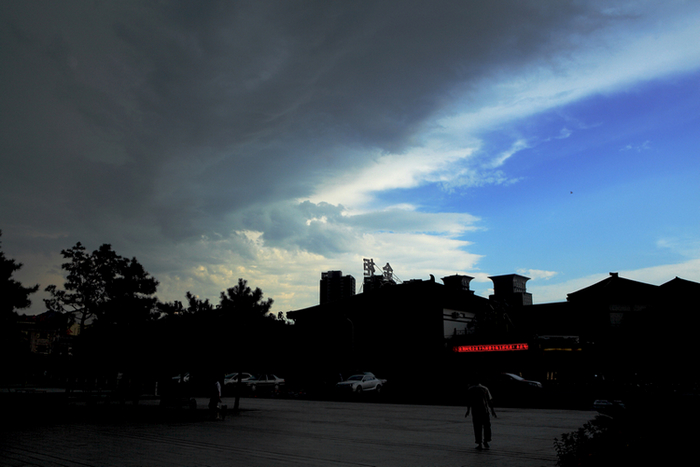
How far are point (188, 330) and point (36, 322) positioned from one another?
93.5 metres

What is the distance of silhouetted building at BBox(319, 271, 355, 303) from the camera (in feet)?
285

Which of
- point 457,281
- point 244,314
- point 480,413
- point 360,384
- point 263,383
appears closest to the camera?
point 480,413

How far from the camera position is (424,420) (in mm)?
19031

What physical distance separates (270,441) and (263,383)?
32.6 metres

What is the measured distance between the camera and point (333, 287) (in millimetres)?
87188

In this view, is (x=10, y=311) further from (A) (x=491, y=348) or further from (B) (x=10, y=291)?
(A) (x=491, y=348)

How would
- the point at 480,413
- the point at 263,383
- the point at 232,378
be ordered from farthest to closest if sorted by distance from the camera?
the point at 263,383
the point at 232,378
the point at 480,413

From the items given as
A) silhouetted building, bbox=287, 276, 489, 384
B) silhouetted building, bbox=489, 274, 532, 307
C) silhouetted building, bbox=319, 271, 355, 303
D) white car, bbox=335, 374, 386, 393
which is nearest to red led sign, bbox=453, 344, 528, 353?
silhouetted building, bbox=287, 276, 489, 384

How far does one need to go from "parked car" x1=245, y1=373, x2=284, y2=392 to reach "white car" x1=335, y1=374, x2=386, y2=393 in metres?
8.48

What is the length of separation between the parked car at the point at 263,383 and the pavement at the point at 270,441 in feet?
76.2

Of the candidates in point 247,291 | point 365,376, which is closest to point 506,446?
point 247,291

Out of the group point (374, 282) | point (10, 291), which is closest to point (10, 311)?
point (10, 291)

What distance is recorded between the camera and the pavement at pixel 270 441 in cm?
955

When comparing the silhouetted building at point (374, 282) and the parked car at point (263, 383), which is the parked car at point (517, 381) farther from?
the silhouetted building at point (374, 282)
